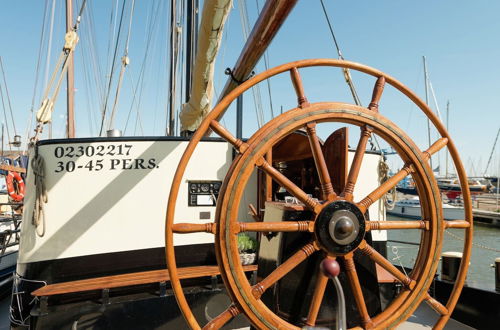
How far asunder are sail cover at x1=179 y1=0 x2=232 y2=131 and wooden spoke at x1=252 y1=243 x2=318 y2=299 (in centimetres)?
217

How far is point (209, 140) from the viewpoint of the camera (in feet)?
12.0

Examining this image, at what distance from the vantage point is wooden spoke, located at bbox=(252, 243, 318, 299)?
5.61 ft

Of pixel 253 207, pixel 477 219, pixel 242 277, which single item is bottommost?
pixel 477 219

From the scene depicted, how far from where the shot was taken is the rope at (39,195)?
298cm

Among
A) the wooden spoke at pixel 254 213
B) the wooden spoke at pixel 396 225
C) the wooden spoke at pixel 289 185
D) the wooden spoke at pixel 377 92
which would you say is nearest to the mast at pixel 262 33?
the wooden spoke at pixel 377 92

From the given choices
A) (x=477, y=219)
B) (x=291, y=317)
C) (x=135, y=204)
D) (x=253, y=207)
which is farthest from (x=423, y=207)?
(x=477, y=219)

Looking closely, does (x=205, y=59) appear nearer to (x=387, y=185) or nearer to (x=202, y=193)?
(x=202, y=193)

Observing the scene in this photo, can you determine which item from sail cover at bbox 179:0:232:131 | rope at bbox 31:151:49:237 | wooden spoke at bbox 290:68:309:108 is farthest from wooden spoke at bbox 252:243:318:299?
rope at bbox 31:151:49:237

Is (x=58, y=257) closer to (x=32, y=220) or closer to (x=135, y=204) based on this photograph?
(x=32, y=220)

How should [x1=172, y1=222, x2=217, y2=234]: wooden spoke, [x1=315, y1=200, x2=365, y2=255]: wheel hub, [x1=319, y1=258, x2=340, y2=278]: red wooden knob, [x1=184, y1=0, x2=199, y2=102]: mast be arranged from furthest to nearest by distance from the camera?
1. [x1=184, y1=0, x2=199, y2=102]: mast
2. [x1=315, y1=200, x2=365, y2=255]: wheel hub
3. [x1=172, y1=222, x2=217, y2=234]: wooden spoke
4. [x1=319, y1=258, x2=340, y2=278]: red wooden knob

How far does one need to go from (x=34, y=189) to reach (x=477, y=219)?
23948 millimetres

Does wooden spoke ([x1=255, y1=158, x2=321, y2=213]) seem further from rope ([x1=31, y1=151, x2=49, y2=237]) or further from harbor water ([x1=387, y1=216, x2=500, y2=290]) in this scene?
harbor water ([x1=387, y1=216, x2=500, y2=290])

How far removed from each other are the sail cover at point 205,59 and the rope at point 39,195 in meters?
1.94

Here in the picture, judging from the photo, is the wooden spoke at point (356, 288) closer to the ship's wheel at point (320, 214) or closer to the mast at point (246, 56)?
the ship's wheel at point (320, 214)
